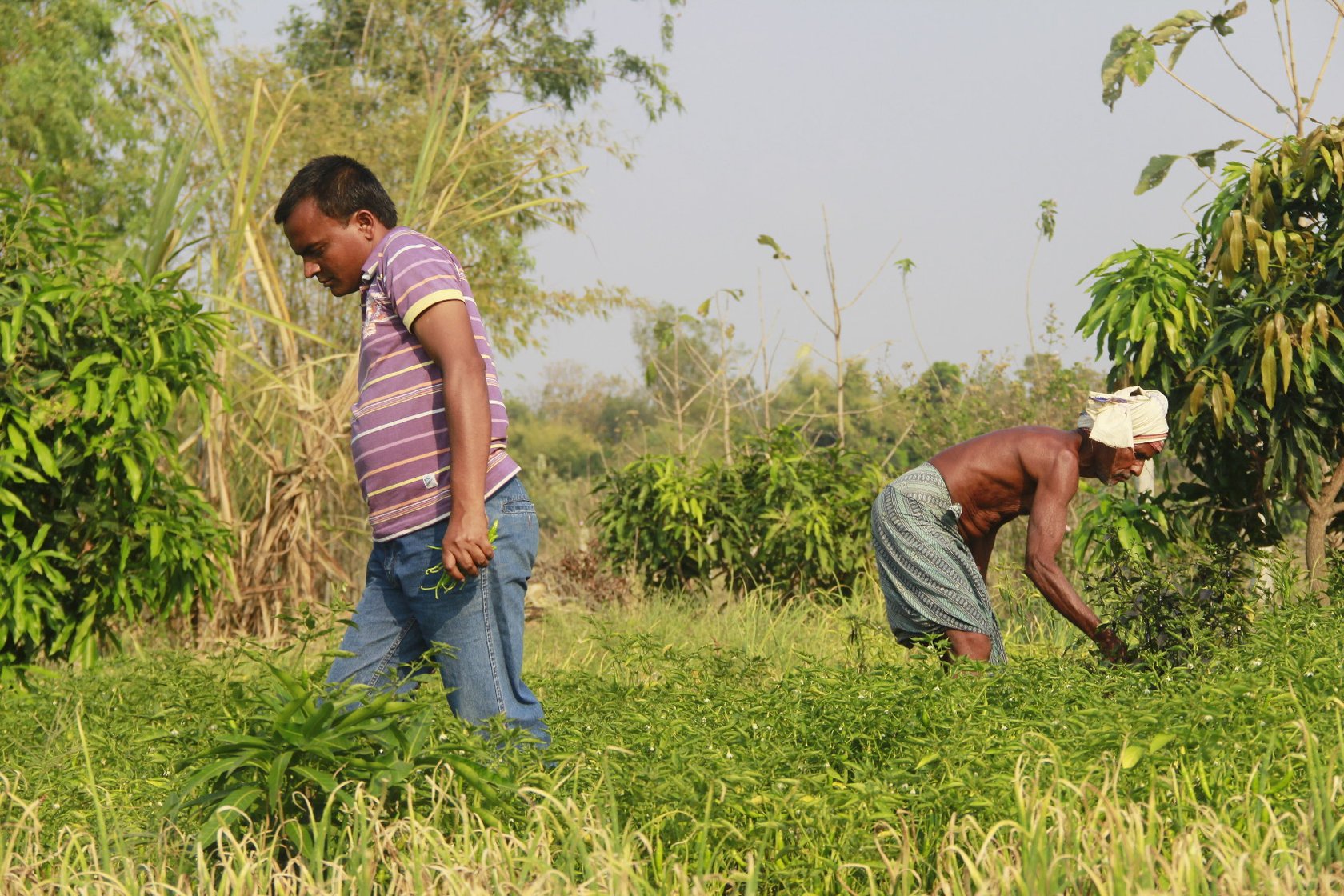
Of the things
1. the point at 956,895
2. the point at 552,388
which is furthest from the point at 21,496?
the point at 552,388

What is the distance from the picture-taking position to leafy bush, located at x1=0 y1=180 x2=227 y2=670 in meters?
4.97

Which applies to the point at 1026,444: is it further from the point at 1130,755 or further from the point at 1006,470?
the point at 1130,755

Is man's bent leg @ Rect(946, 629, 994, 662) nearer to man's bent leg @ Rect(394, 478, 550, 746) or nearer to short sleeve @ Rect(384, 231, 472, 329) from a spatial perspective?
man's bent leg @ Rect(394, 478, 550, 746)

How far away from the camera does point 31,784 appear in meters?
3.63

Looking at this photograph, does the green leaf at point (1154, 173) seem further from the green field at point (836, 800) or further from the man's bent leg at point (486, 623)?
the man's bent leg at point (486, 623)

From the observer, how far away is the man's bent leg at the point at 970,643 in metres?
4.30

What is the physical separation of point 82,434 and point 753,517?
4.29 metres

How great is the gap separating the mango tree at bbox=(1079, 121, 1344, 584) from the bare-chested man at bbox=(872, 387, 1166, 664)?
99 cm

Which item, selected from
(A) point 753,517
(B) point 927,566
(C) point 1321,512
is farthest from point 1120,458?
(A) point 753,517

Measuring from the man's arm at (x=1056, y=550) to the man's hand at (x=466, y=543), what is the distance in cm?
187

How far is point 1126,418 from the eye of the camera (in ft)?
14.2

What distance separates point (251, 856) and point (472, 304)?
1.29 meters

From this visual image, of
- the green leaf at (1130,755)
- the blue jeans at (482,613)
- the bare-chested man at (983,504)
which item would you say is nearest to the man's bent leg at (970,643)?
the bare-chested man at (983,504)

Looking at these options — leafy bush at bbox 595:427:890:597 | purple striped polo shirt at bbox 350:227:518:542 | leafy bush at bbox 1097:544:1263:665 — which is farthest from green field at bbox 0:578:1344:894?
leafy bush at bbox 595:427:890:597
